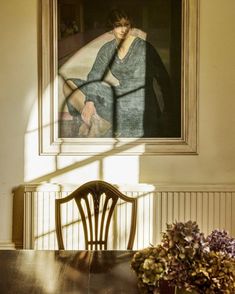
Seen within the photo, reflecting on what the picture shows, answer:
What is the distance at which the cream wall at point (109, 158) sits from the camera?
359 cm

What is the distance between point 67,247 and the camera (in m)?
3.59

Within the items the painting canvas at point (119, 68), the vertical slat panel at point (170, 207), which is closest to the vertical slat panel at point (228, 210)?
the vertical slat panel at point (170, 207)

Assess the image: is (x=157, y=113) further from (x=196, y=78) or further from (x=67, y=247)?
(x=67, y=247)

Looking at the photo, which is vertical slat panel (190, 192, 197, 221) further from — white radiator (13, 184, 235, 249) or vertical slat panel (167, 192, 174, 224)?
vertical slat panel (167, 192, 174, 224)

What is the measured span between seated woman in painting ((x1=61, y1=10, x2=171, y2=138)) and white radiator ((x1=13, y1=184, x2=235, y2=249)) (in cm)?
46

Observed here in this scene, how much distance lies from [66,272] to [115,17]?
215cm

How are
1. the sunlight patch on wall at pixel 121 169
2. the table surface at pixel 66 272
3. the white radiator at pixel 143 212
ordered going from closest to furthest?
the table surface at pixel 66 272, the white radiator at pixel 143 212, the sunlight patch on wall at pixel 121 169

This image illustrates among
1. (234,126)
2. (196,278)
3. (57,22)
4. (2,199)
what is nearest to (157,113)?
(234,126)

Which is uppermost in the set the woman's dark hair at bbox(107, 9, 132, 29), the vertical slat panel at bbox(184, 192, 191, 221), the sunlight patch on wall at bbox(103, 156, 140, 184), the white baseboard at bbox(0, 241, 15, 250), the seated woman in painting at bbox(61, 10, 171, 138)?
the woman's dark hair at bbox(107, 9, 132, 29)

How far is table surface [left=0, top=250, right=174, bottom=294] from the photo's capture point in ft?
6.10

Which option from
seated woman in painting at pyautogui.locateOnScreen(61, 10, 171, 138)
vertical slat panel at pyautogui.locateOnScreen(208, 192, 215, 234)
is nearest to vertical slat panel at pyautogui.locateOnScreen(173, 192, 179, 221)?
vertical slat panel at pyautogui.locateOnScreen(208, 192, 215, 234)

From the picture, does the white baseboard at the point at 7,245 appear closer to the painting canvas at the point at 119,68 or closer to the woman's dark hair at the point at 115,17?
the painting canvas at the point at 119,68

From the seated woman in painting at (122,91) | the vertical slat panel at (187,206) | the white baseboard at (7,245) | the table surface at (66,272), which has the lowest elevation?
the white baseboard at (7,245)

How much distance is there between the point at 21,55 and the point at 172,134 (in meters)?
1.27
